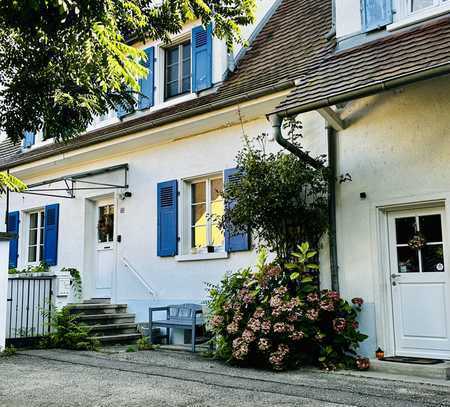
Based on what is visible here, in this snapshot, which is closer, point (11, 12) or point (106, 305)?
point (11, 12)

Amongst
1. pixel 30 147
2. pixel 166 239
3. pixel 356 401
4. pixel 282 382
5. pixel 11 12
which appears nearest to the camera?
pixel 11 12

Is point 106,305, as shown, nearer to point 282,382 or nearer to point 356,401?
point 282,382

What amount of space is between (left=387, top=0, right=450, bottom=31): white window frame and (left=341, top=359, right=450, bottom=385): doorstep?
4300 mm

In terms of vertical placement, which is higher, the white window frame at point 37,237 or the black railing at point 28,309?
the white window frame at point 37,237

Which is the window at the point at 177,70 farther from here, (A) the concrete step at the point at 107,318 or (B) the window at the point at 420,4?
(B) the window at the point at 420,4

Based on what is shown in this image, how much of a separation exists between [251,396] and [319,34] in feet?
20.8

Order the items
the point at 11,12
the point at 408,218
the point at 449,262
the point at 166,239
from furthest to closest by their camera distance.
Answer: the point at 166,239 < the point at 408,218 < the point at 449,262 < the point at 11,12

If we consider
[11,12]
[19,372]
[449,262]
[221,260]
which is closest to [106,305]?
[221,260]

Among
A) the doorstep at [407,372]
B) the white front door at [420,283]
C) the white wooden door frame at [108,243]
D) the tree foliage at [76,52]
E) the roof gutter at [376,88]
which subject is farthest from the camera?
the white wooden door frame at [108,243]

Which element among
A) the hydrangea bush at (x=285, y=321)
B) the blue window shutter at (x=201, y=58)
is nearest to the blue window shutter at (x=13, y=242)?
the blue window shutter at (x=201, y=58)

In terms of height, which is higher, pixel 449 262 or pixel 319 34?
pixel 319 34

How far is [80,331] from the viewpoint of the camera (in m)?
9.67

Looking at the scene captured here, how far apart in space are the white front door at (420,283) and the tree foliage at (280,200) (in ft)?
3.54

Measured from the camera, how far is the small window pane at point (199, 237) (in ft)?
34.0
